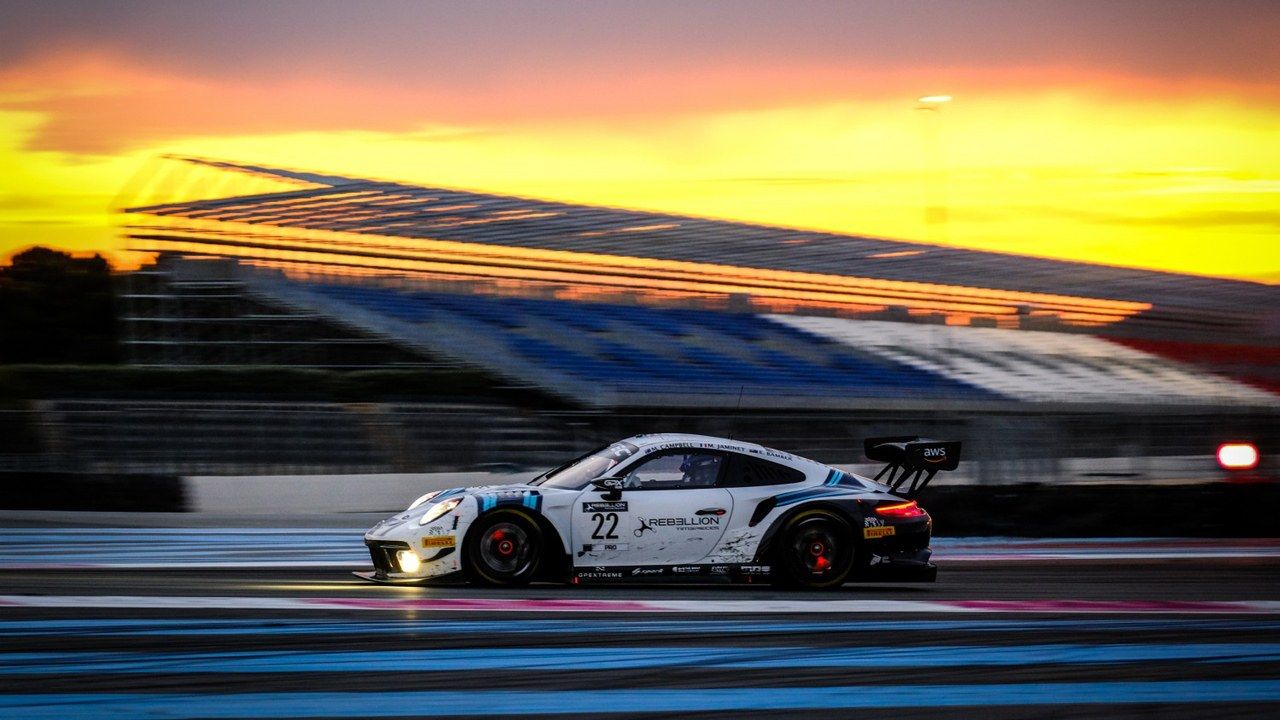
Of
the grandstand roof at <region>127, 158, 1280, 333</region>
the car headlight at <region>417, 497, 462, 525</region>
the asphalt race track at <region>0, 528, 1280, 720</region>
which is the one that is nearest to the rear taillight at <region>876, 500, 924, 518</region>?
the asphalt race track at <region>0, 528, 1280, 720</region>

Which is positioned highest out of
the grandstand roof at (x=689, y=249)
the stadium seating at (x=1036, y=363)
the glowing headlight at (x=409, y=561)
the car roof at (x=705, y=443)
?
the grandstand roof at (x=689, y=249)

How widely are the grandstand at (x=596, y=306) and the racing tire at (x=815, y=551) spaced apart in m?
15.8

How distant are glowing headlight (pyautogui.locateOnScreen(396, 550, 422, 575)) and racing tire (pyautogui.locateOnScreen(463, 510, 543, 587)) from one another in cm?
29

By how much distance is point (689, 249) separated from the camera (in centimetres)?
3294

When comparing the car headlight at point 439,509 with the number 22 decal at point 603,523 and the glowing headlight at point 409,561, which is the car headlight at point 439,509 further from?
the number 22 decal at point 603,523

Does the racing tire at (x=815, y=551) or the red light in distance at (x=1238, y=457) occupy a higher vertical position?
the red light in distance at (x=1238, y=457)

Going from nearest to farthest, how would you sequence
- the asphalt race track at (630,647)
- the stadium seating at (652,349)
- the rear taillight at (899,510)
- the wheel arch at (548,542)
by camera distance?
the asphalt race track at (630,647), the wheel arch at (548,542), the rear taillight at (899,510), the stadium seating at (652,349)

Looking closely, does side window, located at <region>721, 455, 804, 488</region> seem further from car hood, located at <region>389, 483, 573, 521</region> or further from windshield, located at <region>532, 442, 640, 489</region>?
car hood, located at <region>389, 483, 573, 521</region>

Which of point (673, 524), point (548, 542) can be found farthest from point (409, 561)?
point (673, 524)

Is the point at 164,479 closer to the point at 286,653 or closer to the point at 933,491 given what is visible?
the point at 933,491

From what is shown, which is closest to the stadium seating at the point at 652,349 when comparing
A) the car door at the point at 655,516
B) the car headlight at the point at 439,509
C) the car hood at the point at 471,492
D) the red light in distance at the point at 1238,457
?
the red light in distance at the point at 1238,457

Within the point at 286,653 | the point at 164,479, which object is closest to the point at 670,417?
the point at 164,479

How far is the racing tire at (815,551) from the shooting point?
9570 mm

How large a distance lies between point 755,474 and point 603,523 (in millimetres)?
1069
